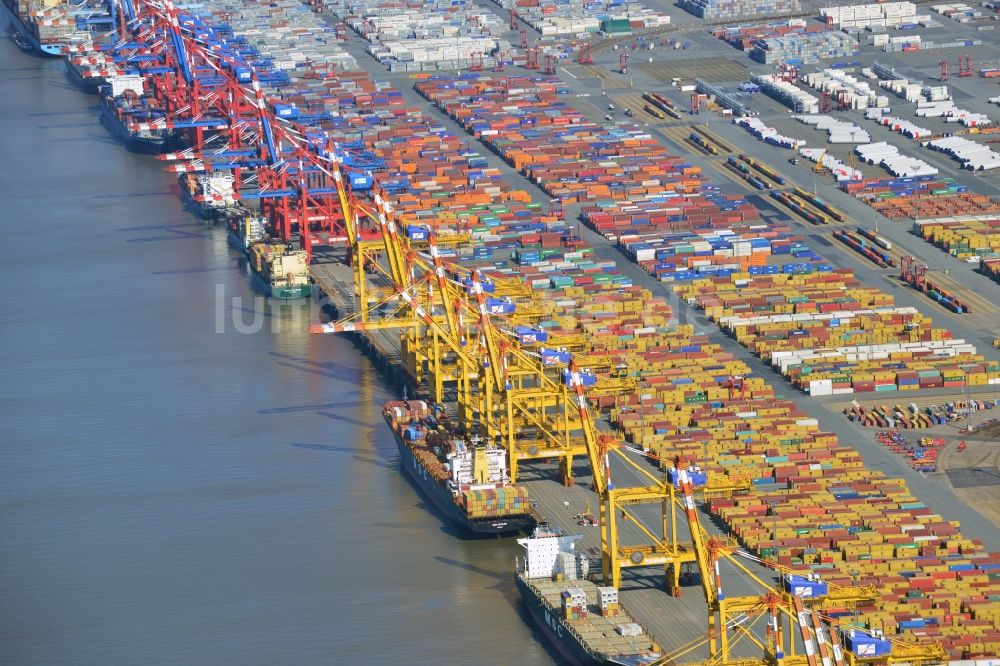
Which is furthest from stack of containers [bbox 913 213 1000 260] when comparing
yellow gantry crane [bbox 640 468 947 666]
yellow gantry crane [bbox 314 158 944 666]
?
yellow gantry crane [bbox 640 468 947 666]

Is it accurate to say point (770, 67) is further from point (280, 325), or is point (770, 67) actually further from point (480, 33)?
point (280, 325)

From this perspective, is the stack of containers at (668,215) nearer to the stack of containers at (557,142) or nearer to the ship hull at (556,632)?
the stack of containers at (557,142)

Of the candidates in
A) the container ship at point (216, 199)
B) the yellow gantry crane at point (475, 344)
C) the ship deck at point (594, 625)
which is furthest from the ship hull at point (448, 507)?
the container ship at point (216, 199)

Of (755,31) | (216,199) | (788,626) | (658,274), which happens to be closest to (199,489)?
(788,626)

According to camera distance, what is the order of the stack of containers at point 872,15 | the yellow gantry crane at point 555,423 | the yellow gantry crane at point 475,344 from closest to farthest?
the yellow gantry crane at point 555,423, the yellow gantry crane at point 475,344, the stack of containers at point 872,15

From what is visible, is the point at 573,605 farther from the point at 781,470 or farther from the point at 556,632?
the point at 781,470
